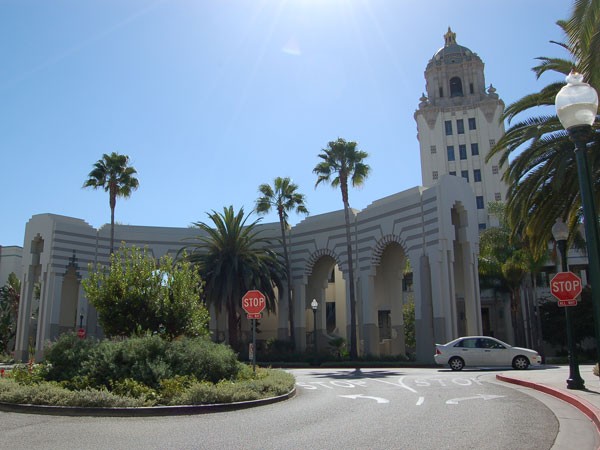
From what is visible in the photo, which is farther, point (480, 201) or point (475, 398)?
point (480, 201)

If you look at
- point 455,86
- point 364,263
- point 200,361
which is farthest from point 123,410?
point 455,86

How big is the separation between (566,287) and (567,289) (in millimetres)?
68

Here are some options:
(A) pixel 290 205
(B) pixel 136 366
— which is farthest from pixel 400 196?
(B) pixel 136 366

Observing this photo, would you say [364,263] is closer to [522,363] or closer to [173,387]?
[522,363]

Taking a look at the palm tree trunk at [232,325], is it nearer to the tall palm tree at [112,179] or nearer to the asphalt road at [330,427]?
the tall palm tree at [112,179]

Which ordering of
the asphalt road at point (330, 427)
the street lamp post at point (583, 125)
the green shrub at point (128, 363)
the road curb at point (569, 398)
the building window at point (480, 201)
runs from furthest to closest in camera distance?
the building window at point (480, 201) → the green shrub at point (128, 363) → the road curb at point (569, 398) → the street lamp post at point (583, 125) → the asphalt road at point (330, 427)

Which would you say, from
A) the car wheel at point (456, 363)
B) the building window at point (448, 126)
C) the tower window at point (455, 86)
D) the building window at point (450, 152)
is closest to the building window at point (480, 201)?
the building window at point (450, 152)

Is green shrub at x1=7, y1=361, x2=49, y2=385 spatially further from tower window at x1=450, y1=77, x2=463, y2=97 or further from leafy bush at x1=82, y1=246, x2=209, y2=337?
tower window at x1=450, y1=77, x2=463, y2=97

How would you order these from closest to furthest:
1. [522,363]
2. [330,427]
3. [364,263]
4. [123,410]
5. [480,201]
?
[330,427] → [123,410] → [522,363] → [364,263] → [480,201]

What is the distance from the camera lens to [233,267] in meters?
38.2

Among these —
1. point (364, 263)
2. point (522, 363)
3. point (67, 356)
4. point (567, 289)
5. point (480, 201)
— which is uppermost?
point (480, 201)

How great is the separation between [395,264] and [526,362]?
1656 cm

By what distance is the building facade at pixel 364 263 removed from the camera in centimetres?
3250

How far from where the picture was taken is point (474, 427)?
9188 mm
